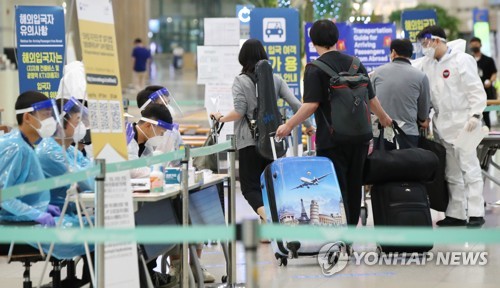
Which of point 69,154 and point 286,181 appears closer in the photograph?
point 69,154

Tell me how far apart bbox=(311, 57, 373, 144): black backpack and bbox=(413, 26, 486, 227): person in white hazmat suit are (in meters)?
1.77

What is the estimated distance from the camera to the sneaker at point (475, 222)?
830 centimetres

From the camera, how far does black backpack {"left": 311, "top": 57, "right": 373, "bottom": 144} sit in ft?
21.5

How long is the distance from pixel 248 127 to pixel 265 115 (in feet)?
0.52

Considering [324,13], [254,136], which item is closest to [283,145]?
[254,136]

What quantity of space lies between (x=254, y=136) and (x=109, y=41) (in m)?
2.45

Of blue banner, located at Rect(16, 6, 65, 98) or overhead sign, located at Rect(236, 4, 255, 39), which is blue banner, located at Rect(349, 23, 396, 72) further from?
blue banner, located at Rect(16, 6, 65, 98)

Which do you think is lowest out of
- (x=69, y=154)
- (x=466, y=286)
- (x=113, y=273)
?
(x=466, y=286)

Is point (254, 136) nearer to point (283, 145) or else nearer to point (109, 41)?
point (283, 145)

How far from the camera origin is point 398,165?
23.1 feet

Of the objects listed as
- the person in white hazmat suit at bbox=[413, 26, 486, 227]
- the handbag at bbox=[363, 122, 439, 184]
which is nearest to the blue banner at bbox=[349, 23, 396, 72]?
the person in white hazmat suit at bbox=[413, 26, 486, 227]

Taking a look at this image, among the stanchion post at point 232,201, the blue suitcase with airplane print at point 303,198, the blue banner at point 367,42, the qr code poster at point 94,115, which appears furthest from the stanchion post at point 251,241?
the blue banner at point 367,42

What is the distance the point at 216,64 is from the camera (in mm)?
11625

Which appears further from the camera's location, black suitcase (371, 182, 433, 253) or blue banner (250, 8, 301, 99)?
blue banner (250, 8, 301, 99)
